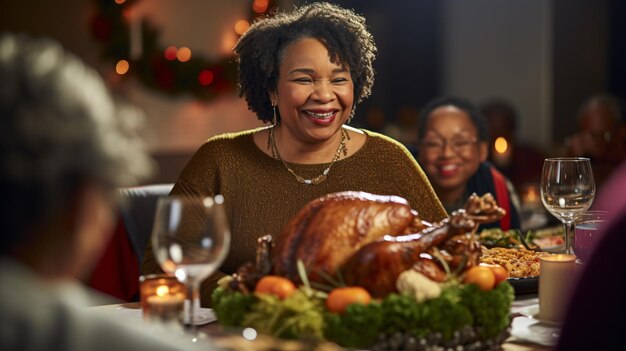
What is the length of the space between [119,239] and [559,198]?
1521 mm

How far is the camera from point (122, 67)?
661 cm

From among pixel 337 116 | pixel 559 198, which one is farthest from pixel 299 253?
pixel 337 116

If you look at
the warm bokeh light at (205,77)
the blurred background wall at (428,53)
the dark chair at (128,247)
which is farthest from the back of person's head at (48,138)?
the warm bokeh light at (205,77)

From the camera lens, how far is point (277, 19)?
8.93 feet

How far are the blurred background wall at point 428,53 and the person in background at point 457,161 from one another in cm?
304

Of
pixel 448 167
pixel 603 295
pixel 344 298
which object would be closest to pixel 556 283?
pixel 344 298

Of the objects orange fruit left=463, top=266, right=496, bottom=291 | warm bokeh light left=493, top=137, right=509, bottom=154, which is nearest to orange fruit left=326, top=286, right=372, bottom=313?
orange fruit left=463, top=266, right=496, bottom=291

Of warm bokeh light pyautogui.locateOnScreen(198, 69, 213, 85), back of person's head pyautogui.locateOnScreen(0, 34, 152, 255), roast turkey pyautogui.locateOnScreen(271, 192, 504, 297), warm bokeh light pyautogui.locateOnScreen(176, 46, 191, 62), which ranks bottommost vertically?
roast turkey pyautogui.locateOnScreen(271, 192, 504, 297)

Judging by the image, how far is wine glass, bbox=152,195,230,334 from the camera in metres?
1.45

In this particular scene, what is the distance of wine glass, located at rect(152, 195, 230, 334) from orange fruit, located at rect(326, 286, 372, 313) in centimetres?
21

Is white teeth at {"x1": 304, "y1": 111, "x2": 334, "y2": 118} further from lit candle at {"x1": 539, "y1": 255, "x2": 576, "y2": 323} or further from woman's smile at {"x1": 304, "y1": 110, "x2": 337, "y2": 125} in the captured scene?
lit candle at {"x1": 539, "y1": 255, "x2": 576, "y2": 323}

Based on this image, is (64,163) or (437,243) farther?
(437,243)

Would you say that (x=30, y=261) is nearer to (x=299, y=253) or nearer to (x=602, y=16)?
(x=299, y=253)

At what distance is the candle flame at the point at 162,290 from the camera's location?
1.62 m
